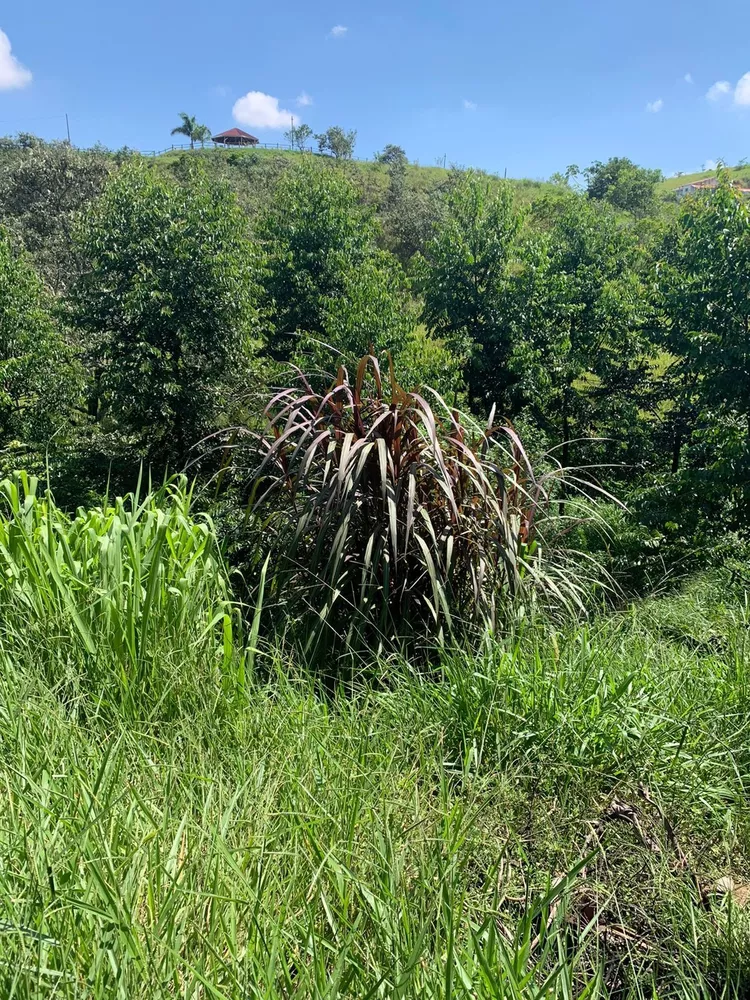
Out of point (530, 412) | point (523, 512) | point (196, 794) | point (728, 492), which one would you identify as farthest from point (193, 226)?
point (196, 794)

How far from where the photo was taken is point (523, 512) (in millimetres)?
2746

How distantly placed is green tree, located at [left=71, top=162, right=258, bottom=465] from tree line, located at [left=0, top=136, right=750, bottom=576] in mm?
34

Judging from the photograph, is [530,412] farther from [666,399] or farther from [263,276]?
[263,276]

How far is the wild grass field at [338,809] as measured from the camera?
0.98 m

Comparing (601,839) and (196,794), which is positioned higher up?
(196,794)

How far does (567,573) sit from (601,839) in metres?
1.55

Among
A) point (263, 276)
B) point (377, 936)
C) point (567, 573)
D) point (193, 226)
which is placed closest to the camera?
point (377, 936)

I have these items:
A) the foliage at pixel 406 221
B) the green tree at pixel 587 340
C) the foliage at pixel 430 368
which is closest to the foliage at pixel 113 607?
the foliage at pixel 430 368

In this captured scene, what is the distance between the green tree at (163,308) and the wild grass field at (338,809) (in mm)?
8223

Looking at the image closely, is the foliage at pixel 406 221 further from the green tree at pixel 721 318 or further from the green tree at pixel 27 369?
the green tree at pixel 721 318

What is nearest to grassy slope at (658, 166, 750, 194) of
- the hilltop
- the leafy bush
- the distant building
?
the hilltop

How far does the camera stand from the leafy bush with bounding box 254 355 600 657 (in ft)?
7.73

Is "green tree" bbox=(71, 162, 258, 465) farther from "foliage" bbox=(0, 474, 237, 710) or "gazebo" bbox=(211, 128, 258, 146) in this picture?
"gazebo" bbox=(211, 128, 258, 146)

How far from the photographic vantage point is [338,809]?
1330 millimetres
